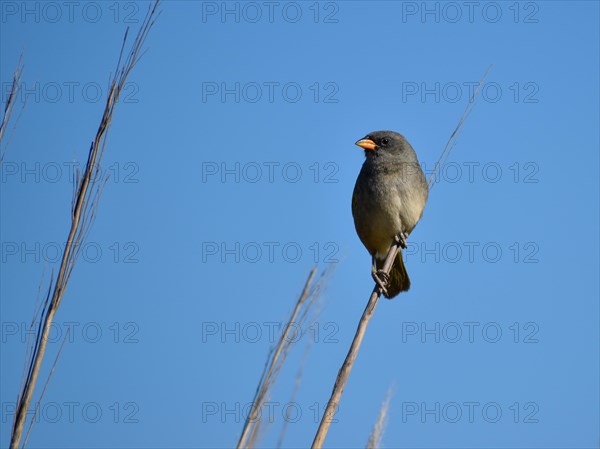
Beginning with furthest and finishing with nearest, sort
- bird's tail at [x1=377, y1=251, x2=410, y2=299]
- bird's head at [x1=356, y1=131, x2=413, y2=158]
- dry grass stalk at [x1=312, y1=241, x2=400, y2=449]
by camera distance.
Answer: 1. bird's head at [x1=356, y1=131, x2=413, y2=158]
2. bird's tail at [x1=377, y1=251, x2=410, y2=299]
3. dry grass stalk at [x1=312, y1=241, x2=400, y2=449]

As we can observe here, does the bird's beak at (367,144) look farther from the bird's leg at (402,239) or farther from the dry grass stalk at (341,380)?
the dry grass stalk at (341,380)

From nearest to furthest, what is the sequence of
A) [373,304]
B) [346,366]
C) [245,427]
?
[245,427], [346,366], [373,304]

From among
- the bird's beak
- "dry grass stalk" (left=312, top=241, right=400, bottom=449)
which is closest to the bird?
the bird's beak

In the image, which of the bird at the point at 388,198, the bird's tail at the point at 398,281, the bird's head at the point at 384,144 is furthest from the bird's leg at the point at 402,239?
the bird's head at the point at 384,144

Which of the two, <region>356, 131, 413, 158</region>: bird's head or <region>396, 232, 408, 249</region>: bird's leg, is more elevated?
<region>356, 131, 413, 158</region>: bird's head

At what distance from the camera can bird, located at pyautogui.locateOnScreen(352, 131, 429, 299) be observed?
5.48 meters

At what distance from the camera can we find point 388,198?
5492 mm

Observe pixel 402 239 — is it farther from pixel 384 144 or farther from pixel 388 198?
pixel 384 144

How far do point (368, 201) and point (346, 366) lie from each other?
125 inches

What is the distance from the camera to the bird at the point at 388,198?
18.0 feet

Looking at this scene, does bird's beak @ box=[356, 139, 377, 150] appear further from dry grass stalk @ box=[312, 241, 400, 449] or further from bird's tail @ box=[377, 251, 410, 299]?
dry grass stalk @ box=[312, 241, 400, 449]

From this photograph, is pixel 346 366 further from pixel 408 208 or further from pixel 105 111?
pixel 408 208

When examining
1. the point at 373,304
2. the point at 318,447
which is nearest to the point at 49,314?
the point at 318,447

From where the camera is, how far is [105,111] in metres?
1.89
